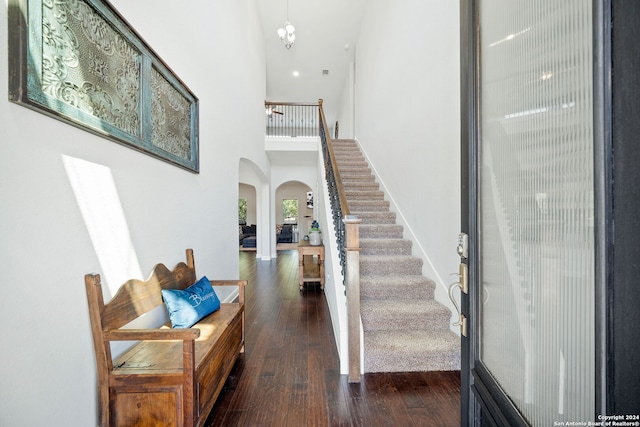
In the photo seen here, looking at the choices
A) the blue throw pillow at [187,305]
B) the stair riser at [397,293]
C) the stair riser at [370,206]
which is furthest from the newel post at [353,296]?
the stair riser at [370,206]

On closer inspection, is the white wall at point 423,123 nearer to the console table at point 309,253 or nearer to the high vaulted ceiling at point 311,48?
the console table at point 309,253

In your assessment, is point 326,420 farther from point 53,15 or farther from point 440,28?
point 440,28

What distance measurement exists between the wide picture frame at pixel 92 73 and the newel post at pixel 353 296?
160cm

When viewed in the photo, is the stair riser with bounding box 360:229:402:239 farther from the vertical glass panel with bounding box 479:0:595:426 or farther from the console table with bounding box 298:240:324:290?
the vertical glass panel with bounding box 479:0:595:426

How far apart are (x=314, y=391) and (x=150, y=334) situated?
1.29 meters

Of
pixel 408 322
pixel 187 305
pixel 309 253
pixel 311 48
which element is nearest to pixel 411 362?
pixel 408 322

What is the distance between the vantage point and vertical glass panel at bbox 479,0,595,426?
0.63 m

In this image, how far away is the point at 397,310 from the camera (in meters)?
2.61

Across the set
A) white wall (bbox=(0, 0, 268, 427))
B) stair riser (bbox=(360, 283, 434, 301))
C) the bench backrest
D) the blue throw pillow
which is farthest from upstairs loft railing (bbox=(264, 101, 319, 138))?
the bench backrest

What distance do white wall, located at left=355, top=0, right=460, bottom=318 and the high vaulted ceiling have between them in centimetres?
171

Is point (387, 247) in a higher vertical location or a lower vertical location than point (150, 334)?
higher

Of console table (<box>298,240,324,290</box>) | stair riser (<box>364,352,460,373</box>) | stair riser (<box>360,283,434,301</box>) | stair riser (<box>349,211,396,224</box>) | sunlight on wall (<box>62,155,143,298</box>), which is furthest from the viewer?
console table (<box>298,240,324,290</box>)

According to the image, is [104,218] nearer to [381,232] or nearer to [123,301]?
[123,301]

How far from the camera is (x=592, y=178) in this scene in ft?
1.94
